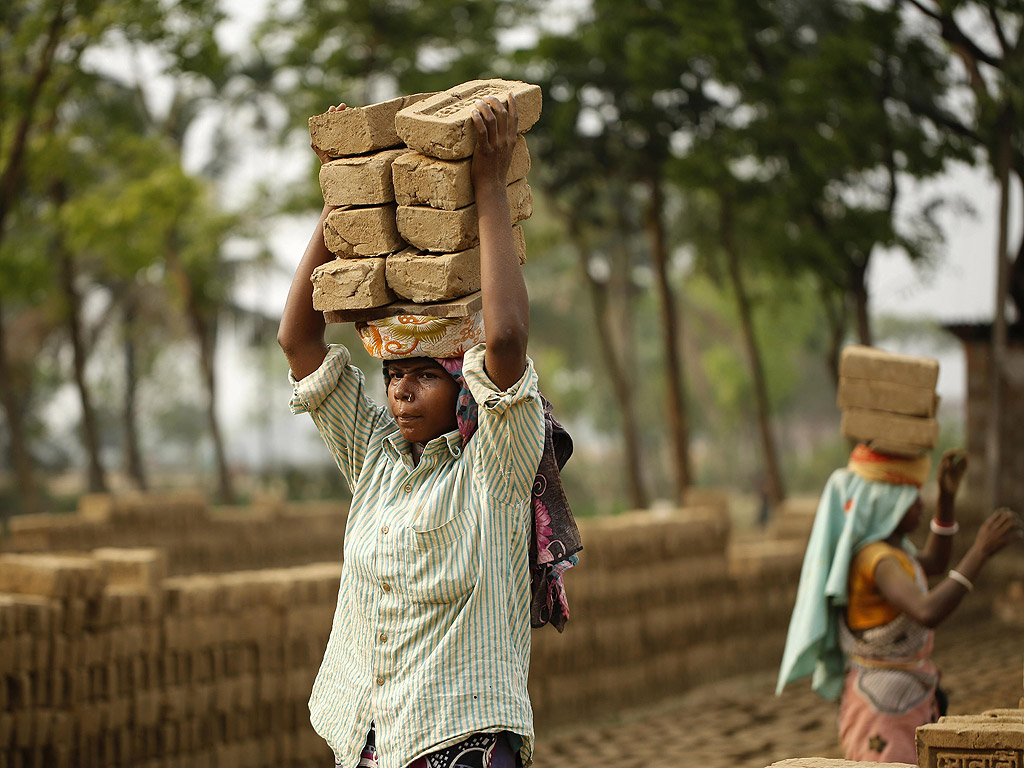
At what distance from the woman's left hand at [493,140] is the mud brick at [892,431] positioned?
236 centimetres

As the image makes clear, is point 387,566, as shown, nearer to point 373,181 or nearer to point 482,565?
point 482,565

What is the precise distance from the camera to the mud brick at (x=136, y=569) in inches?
222

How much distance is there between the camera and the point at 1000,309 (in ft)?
39.1

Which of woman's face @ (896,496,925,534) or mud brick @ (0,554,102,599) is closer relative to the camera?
woman's face @ (896,496,925,534)

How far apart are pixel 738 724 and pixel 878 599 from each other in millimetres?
3695

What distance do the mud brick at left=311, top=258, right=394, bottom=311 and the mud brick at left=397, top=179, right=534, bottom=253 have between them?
0.11 metres

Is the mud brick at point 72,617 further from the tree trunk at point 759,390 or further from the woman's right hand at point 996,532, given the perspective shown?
the tree trunk at point 759,390

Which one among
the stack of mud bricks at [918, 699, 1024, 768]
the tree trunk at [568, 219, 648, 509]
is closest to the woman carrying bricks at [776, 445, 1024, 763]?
the stack of mud bricks at [918, 699, 1024, 768]

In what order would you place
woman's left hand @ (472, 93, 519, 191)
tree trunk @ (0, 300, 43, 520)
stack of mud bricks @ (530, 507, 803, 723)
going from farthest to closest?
tree trunk @ (0, 300, 43, 520) < stack of mud bricks @ (530, 507, 803, 723) < woman's left hand @ (472, 93, 519, 191)

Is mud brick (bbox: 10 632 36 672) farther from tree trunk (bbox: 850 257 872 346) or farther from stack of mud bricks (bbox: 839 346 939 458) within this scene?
tree trunk (bbox: 850 257 872 346)

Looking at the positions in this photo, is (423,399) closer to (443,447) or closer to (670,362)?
(443,447)

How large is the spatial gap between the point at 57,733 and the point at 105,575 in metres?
0.73

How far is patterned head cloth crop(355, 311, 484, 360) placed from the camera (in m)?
2.74

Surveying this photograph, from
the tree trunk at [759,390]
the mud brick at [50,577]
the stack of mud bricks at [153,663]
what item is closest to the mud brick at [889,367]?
the stack of mud bricks at [153,663]
